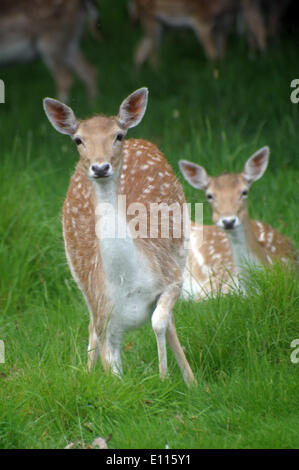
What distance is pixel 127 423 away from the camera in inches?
146

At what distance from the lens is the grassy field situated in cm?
369

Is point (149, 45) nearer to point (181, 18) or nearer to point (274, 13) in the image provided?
point (181, 18)

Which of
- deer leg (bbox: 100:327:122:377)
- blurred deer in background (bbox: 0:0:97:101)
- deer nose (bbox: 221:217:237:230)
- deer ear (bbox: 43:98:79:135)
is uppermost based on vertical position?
blurred deer in background (bbox: 0:0:97:101)

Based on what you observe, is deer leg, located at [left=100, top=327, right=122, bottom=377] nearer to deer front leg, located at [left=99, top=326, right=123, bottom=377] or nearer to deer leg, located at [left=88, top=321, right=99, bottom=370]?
deer front leg, located at [left=99, top=326, right=123, bottom=377]

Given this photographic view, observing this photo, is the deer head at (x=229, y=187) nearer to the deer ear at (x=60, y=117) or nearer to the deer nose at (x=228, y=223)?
the deer nose at (x=228, y=223)

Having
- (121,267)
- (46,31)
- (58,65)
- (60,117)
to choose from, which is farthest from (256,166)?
(46,31)

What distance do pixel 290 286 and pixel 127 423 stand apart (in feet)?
3.80

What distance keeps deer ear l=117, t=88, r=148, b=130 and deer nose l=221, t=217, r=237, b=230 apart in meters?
1.36

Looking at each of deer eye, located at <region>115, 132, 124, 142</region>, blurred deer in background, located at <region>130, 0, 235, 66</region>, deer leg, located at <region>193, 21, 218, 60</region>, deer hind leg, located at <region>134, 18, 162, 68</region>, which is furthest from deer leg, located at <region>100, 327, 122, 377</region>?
blurred deer in background, located at <region>130, 0, 235, 66</region>

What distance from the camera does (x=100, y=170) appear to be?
12.0 feet

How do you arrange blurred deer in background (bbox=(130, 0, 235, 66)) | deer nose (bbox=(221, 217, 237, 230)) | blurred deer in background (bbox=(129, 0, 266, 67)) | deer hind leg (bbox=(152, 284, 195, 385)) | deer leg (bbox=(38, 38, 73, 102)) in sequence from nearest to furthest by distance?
deer hind leg (bbox=(152, 284, 195, 385)) → deer nose (bbox=(221, 217, 237, 230)) → deer leg (bbox=(38, 38, 73, 102)) → blurred deer in background (bbox=(129, 0, 266, 67)) → blurred deer in background (bbox=(130, 0, 235, 66))

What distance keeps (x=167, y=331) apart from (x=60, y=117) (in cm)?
109
